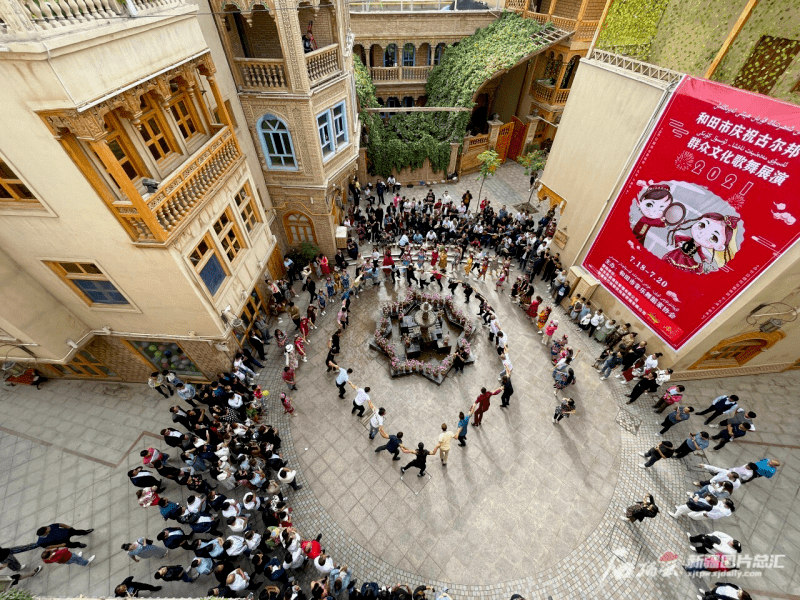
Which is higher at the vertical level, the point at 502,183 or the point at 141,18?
the point at 141,18

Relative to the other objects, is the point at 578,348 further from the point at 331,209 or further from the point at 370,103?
the point at 370,103

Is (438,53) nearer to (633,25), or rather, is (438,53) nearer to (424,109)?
(424,109)

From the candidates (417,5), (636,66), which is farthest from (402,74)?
(636,66)

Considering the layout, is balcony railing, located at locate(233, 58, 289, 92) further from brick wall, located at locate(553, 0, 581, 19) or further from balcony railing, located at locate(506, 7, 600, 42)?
brick wall, located at locate(553, 0, 581, 19)

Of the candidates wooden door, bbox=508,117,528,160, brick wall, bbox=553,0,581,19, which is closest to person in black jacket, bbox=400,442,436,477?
wooden door, bbox=508,117,528,160

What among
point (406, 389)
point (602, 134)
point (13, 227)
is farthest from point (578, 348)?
point (13, 227)

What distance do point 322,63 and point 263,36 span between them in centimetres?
278

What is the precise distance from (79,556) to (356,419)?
7383 millimetres

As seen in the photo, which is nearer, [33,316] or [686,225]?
[33,316]

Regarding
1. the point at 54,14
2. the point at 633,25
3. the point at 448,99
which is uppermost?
the point at 54,14

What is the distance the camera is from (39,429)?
11422mm

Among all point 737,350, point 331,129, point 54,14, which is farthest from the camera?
point 331,129

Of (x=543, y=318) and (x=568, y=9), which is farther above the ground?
(x=568, y=9)

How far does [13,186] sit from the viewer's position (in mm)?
7766
